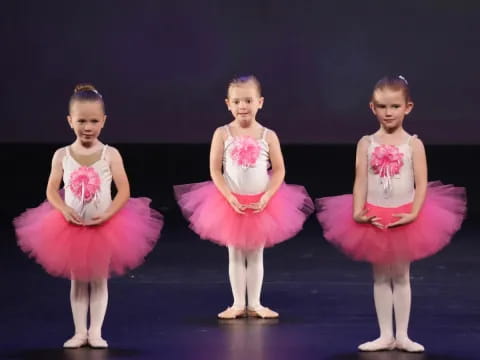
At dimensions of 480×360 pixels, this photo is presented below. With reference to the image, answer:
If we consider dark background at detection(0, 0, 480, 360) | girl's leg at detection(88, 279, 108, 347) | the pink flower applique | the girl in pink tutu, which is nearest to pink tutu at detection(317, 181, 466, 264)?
the girl in pink tutu

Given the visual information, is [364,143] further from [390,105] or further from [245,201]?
[245,201]

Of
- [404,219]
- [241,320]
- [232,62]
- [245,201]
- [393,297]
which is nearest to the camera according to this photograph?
[404,219]

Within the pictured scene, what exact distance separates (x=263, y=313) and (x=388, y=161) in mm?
955

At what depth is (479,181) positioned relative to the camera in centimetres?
842

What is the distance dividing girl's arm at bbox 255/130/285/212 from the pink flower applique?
0.67 metres

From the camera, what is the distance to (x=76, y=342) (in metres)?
3.66

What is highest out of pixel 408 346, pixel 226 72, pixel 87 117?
pixel 226 72

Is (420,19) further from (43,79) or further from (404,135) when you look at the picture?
(404,135)

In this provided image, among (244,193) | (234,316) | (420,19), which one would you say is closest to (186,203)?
(244,193)

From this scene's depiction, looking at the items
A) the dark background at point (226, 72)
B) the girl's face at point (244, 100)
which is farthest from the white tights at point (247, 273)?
the dark background at point (226, 72)

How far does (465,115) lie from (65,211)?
21.4ft

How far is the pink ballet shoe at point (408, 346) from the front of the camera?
Result: 3566 mm

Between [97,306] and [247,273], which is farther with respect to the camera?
[247,273]

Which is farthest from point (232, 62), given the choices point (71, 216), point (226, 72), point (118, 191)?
point (71, 216)
